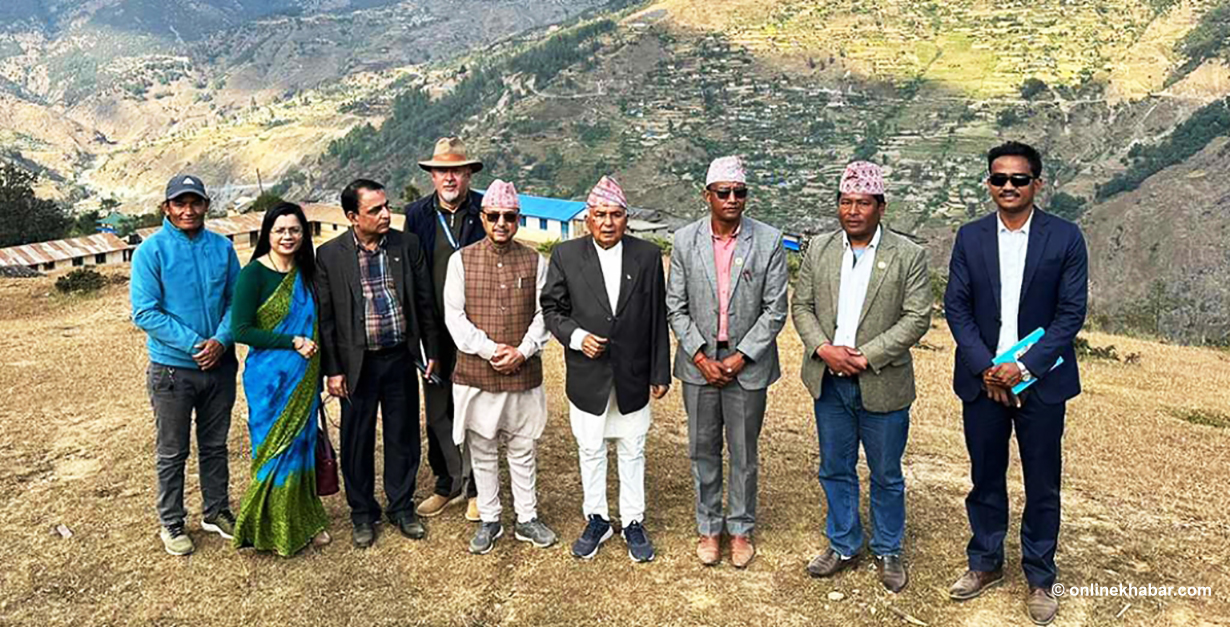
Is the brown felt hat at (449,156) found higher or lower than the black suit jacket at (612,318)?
higher

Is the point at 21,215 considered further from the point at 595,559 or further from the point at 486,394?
the point at 595,559

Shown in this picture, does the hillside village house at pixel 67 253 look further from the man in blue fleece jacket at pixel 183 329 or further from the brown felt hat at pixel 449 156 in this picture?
the brown felt hat at pixel 449 156

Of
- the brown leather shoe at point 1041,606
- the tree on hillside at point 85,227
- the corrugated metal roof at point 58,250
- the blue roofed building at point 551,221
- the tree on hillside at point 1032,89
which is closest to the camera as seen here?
the brown leather shoe at point 1041,606

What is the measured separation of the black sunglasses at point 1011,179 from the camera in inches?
146

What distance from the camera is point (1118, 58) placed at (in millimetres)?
82875

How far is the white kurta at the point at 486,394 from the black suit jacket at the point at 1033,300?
2.01 metres

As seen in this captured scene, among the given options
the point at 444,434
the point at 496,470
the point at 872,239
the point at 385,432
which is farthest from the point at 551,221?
the point at 872,239

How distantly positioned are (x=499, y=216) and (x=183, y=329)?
166cm

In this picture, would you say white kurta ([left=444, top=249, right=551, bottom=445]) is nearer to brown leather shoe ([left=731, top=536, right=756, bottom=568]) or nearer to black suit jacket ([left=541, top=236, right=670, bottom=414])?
black suit jacket ([left=541, top=236, right=670, bottom=414])

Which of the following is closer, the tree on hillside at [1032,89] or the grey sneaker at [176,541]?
the grey sneaker at [176,541]

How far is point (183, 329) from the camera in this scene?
4273 mm

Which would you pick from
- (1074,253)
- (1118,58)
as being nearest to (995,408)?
(1074,253)

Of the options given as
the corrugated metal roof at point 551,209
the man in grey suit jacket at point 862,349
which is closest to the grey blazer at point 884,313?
the man in grey suit jacket at point 862,349

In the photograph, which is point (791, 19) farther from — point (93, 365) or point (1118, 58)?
point (93, 365)
